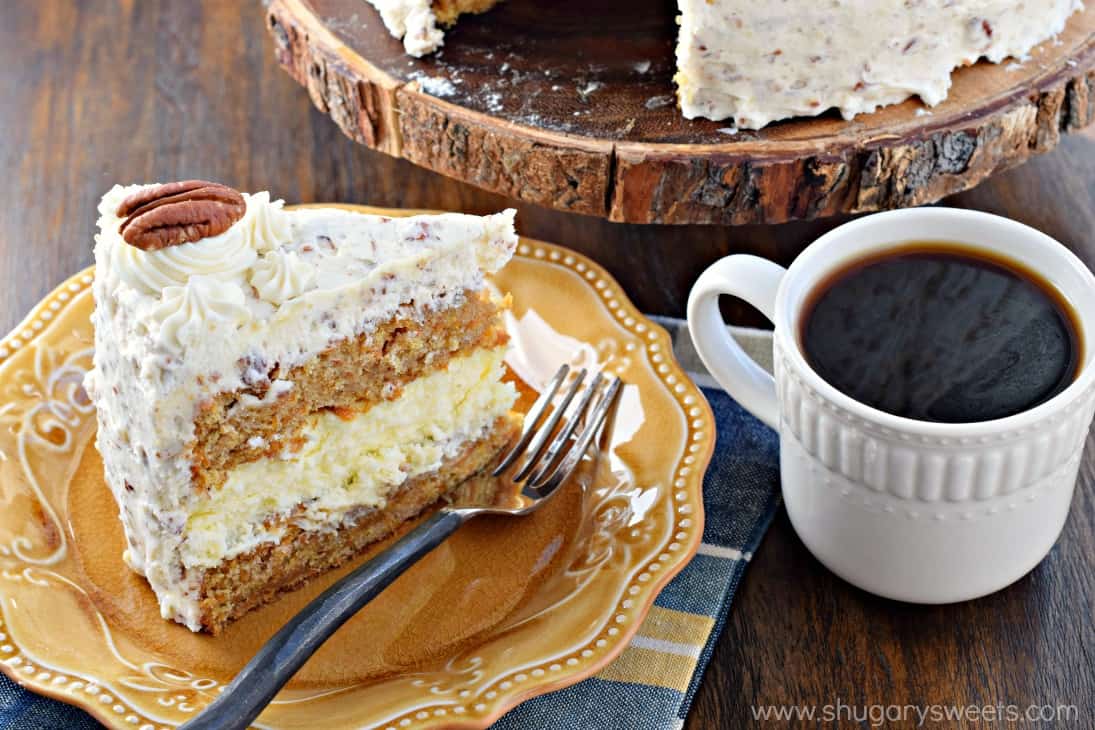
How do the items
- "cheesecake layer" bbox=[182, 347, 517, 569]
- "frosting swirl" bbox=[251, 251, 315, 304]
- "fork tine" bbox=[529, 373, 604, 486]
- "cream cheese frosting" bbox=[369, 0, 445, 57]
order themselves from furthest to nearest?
"cream cheese frosting" bbox=[369, 0, 445, 57] < "fork tine" bbox=[529, 373, 604, 486] < "cheesecake layer" bbox=[182, 347, 517, 569] < "frosting swirl" bbox=[251, 251, 315, 304]

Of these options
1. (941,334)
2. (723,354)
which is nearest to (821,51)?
(723,354)

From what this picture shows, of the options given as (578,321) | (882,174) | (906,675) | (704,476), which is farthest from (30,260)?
(906,675)

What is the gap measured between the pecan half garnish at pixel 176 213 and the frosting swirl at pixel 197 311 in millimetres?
66

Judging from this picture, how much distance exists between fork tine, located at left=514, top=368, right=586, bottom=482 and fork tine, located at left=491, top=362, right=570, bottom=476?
0.05 feet

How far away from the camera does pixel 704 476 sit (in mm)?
1863

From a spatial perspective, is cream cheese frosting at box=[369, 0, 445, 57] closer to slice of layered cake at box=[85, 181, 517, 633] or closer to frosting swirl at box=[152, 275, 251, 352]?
slice of layered cake at box=[85, 181, 517, 633]

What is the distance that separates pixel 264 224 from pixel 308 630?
54 centimetres

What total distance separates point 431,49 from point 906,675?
4.65 feet

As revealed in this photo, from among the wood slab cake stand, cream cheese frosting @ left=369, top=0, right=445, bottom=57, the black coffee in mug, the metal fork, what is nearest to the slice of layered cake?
the metal fork

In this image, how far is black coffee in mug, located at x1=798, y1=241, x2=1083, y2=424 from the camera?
1518 millimetres

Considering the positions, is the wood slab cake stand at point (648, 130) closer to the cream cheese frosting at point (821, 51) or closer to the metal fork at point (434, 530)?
the cream cheese frosting at point (821, 51)

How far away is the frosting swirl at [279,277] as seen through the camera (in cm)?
162

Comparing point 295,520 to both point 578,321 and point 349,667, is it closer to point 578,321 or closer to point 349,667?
point 349,667

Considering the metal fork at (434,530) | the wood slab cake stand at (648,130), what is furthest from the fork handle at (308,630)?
the wood slab cake stand at (648,130)
